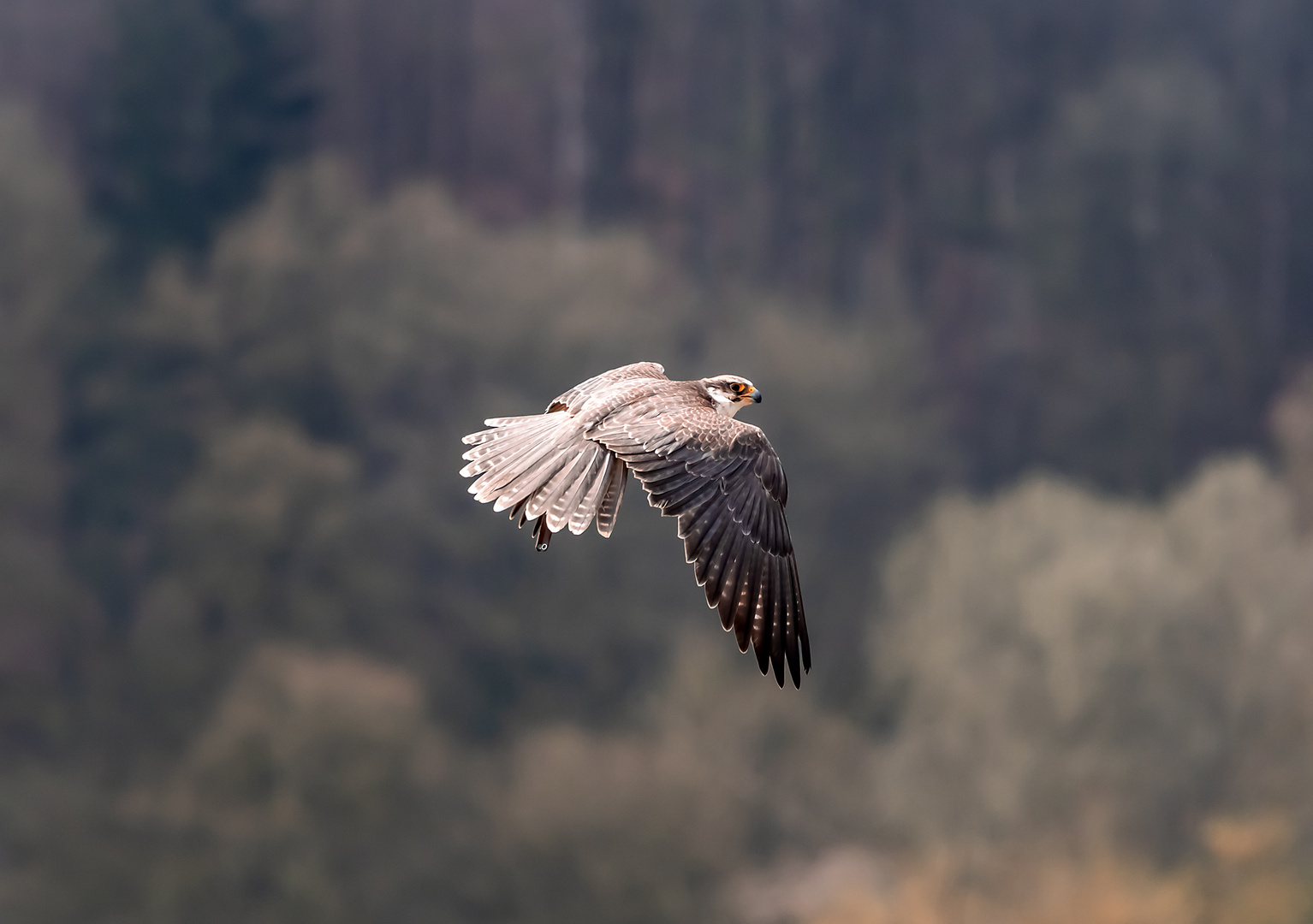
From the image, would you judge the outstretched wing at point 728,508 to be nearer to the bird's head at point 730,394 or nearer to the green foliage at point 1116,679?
the bird's head at point 730,394

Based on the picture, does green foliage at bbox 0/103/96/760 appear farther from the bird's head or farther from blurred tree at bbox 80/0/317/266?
the bird's head

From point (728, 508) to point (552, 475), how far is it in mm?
1468

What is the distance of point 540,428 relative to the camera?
38.5 feet

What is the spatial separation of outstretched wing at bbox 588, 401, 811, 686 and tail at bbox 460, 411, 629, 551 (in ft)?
0.93

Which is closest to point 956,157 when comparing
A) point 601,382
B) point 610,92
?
point 610,92

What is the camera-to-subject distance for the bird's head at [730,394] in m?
11.9

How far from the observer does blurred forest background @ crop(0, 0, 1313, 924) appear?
183 feet

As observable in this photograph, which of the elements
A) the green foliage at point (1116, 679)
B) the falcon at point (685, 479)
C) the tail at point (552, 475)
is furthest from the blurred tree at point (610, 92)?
the tail at point (552, 475)

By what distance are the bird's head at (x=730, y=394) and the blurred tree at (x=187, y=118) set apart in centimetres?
4957

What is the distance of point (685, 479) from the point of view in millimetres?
10523

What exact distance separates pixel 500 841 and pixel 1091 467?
2692 centimetres

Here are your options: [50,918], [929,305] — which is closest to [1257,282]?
Answer: [929,305]

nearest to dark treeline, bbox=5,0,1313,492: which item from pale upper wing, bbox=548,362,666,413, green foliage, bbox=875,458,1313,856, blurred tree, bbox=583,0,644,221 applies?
blurred tree, bbox=583,0,644,221

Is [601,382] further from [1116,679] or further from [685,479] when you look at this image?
[1116,679]
